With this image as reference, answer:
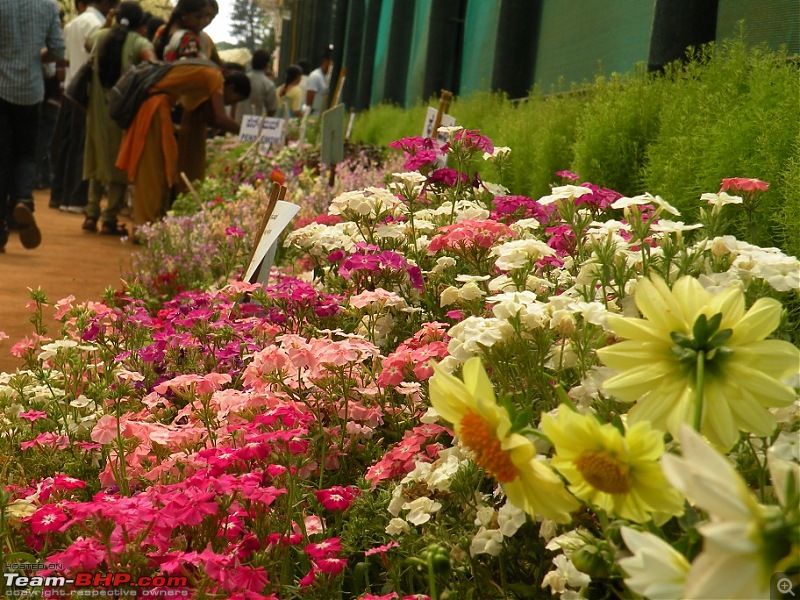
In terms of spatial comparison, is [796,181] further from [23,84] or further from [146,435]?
[23,84]

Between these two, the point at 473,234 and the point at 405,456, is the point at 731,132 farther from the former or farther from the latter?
the point at 405,456

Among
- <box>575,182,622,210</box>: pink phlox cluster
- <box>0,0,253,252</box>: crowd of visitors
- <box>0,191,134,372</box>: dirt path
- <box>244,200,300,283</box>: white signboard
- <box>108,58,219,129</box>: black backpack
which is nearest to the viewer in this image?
<box>575,182,622,210</box>: pink phlox cluster

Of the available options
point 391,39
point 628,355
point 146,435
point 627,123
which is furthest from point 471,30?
point 628,355

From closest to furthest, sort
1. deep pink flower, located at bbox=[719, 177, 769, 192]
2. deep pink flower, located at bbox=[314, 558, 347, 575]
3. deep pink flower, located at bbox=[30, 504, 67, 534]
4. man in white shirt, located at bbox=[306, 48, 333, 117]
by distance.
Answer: deep pink flower, located at bbox=[314, 558, 347, 575], deep pink flower, located at bbox=[30, 504, 67, 534], deep pink flower, located at bbox=[719, 177, 769, 192], man in white shirt, located at bbox=[306, 48, 333, 117]

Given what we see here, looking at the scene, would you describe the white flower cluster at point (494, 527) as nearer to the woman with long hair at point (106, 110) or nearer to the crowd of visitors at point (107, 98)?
the crowd of visitors at point (107, 98)

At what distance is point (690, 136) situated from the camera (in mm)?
2973

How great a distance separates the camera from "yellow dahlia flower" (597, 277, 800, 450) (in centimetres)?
85

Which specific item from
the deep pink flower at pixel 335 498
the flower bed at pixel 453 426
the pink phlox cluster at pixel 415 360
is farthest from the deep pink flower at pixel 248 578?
the pink phlox cluster at pixel 415 360

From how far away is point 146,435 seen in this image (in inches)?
73.9

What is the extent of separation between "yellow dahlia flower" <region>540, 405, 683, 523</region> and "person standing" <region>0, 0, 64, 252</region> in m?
6.58

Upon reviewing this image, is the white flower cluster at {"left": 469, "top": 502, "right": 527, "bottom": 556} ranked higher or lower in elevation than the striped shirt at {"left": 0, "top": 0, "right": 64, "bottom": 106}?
lower

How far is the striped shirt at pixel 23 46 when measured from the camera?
6.58 meters

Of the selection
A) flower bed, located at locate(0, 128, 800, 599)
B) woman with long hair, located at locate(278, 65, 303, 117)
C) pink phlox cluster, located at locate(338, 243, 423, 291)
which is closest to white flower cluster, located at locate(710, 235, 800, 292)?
flower bed, located at locate(0, 128, 800, 599)

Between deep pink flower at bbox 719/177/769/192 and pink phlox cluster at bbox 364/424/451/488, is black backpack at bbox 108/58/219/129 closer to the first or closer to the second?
deep pink flower at bbox 719/177/769/192
